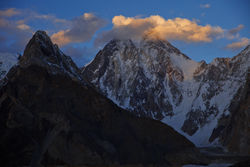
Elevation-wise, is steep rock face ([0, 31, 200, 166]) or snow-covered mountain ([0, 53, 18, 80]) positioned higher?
snow-covered mountain ([0, 53, 18, 80])

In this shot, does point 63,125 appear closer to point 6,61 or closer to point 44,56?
point 44,56

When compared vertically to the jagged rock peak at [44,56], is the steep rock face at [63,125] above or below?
below

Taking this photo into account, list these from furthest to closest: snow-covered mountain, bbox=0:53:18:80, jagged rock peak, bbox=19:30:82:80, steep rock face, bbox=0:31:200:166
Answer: snow-covered mountain, bbox=0:53:18:80, jagged rock peak, bbox=19:30:82:80, steep rock face, bbox=0:31:200:166

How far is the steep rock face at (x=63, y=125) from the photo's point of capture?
58.1 metres

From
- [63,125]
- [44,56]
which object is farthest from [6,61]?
[63,125]

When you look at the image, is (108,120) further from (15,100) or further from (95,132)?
(15,100)

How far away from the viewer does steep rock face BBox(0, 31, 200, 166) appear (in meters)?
58.1

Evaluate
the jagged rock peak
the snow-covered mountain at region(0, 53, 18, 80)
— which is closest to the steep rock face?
the jagged rock peak

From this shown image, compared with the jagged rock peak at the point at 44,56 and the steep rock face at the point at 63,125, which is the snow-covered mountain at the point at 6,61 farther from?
the steep rock face at the point at 63,125

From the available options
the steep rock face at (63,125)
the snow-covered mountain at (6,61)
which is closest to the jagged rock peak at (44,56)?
the steep rock face at (63,125)

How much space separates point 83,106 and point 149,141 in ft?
43.3

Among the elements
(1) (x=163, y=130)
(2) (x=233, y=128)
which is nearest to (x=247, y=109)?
(2) (x=233, y=128)

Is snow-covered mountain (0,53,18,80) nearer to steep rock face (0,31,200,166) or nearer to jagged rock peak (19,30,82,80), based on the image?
jagged rock peak (19,30,82,80)

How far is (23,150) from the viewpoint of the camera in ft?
187
